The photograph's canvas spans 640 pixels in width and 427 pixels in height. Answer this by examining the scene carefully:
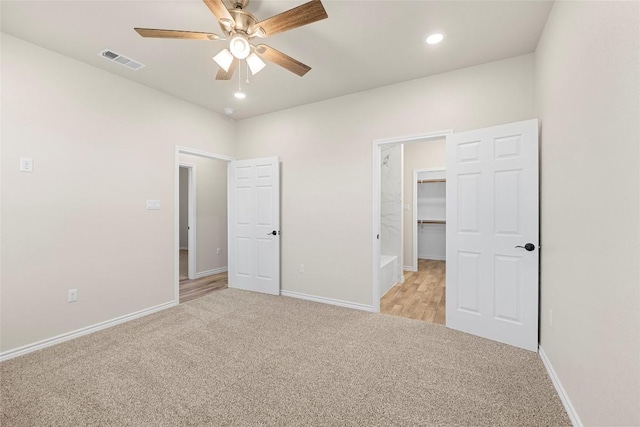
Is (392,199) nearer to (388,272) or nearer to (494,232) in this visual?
(388,272)

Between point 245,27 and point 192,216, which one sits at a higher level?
point 245,27

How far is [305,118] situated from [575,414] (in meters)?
3.84

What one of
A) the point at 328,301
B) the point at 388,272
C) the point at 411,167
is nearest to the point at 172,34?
the point at 328,301

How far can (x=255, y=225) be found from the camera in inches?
168

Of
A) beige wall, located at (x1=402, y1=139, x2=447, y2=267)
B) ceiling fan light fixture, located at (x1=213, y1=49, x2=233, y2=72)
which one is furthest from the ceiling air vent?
beige wall, located at (x1=402, y1=139, x2=447, y2=267)

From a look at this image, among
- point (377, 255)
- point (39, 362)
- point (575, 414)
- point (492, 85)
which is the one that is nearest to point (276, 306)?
point (377, 255)

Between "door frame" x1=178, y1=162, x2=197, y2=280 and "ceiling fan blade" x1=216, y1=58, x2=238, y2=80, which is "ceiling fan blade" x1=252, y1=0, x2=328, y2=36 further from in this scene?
"door frame" x1=178, y1=162, x2=197, y2=280

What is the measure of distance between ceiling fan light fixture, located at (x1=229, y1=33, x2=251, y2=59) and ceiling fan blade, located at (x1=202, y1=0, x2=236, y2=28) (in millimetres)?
78

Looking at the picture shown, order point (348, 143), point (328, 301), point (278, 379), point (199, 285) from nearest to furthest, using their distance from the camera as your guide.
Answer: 1. point (278, 379)
2. point (348, 143)
3. point (328, 301)
4. point (199, 285)

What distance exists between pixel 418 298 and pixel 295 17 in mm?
3694

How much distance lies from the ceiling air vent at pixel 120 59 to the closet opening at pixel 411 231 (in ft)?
9.13

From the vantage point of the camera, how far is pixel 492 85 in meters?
2.78

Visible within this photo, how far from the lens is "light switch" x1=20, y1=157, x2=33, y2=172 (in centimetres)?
241

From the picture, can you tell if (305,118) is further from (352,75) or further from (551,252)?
(551,252)
